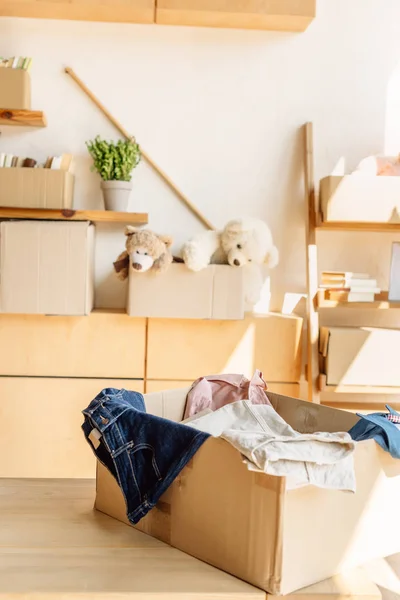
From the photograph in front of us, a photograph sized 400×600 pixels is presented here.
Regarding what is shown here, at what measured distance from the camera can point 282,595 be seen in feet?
3.11

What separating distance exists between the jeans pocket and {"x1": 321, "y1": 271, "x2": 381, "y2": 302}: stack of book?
5.78 ft

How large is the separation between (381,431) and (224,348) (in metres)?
1.60

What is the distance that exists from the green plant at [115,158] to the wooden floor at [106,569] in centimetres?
182

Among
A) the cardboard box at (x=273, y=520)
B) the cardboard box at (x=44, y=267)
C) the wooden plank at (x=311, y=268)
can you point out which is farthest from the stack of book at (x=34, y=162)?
the cardboard box at (x=273, y=520)

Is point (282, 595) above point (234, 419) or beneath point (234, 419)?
beneath

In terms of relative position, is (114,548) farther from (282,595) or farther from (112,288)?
(112,288)

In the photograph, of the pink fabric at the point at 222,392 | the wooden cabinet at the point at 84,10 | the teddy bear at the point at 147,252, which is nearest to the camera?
the pink fabric at the point at 222,392

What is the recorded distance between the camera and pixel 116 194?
2.79 metres

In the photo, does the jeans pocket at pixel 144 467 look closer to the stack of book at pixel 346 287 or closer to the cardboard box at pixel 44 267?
the cardboard box at pixel 44 267

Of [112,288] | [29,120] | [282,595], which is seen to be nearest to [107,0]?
[29,120]

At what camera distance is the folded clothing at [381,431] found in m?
1.09

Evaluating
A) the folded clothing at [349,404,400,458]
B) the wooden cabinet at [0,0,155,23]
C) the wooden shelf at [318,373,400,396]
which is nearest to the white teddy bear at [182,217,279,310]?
the wooden shelf at [318,373,400,396]

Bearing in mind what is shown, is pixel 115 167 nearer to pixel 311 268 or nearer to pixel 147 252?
pixel 147 252

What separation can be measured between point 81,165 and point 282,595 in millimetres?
2344
